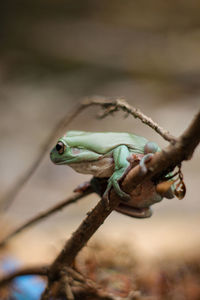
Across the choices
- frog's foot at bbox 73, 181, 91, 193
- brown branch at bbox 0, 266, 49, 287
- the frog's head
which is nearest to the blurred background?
brown branch at bbox 0, 266, 49, 287

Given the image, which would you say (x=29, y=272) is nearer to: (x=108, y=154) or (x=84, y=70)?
(x=108, y=154)

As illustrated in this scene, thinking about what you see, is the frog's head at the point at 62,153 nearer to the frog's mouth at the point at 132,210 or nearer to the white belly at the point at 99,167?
the white belly at the point at 99,167

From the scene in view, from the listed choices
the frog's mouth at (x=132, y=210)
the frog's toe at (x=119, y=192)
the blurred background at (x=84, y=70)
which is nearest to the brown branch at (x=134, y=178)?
the frog's toe at (x=119, y=192)

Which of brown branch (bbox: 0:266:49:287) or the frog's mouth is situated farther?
brown branch (bbox: 0:266:49:287)

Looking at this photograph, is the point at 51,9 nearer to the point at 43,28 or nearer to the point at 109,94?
the point at 43,28

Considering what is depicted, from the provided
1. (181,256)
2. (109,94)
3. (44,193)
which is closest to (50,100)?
(109,94)

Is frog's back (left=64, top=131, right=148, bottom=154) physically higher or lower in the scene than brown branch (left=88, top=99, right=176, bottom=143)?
lower

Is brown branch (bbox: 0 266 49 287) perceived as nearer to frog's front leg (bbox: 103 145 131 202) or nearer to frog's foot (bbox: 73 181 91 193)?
frog's foot (bbox: 73 181 91 193)
